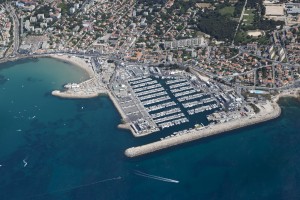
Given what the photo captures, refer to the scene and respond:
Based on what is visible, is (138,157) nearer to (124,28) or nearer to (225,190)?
(225,190)

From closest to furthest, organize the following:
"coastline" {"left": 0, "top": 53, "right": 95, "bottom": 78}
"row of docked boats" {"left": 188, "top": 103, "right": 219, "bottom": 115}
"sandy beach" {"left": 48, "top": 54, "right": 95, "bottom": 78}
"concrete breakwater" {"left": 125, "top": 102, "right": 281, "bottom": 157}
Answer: "concrete breakwater" {"left": 125, "top": 102, "right": 281, "bottom": 157}, "row of docked boats" {"left": 188, "top": 103, "right": 219, "bottom": 115}, "sandy beach" {"left": 48, "top": 54, "right": 95, "bottom": 78}, "coastline" {"left": 0, "top": 53, "right": 95, "bottom": 78}

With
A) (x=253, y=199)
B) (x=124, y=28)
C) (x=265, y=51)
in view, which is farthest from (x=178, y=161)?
(x=124, y=28)

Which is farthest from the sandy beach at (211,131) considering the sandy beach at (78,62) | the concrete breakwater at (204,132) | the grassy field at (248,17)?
the grassy field at (248,17)

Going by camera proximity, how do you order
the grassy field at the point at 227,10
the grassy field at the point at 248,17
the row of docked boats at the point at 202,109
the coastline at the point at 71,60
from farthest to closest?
the grassy field at the point at 227,10 < the grassy field at the point at 248,17 < the coastline at the point at 71,60 < the row of docked boats at the point at 202,109

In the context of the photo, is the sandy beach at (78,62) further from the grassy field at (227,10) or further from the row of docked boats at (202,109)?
the grassy field at (227,10)

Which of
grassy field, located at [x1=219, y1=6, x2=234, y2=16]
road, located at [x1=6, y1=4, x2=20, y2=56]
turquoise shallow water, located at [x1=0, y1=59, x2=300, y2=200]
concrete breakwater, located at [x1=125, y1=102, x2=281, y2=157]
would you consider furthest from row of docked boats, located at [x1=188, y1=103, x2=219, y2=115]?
road, located at [x1=6, y1=4, x2=20, y2=56]

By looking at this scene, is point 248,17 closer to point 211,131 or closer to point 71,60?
point 71,60

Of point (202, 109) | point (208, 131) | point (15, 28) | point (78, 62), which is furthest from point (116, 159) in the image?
point (15, 28)

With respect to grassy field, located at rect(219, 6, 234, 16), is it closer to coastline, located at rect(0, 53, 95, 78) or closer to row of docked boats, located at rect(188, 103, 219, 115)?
coastline, located at rect(0, 53, 95, 78)
